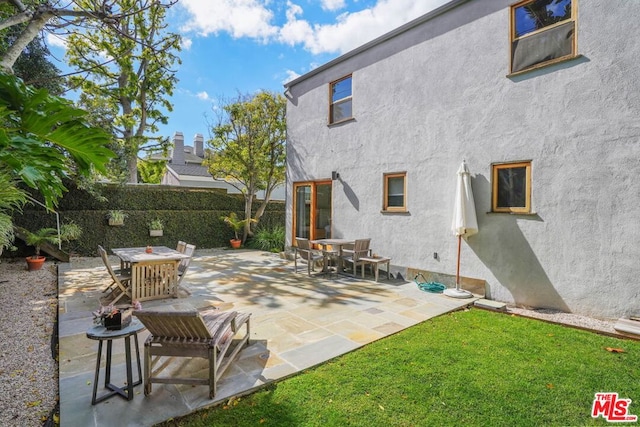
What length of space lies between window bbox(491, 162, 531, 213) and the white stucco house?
13.6 metres

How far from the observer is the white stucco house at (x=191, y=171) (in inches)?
881

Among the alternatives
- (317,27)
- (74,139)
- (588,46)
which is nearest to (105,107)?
(317,27)

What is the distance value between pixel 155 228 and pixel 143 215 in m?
0.69

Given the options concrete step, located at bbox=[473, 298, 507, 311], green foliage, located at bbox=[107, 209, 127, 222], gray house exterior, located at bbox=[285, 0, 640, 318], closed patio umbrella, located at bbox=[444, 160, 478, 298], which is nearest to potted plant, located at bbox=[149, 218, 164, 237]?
green foliage, located at bbox=[107, 209, 127, 222]

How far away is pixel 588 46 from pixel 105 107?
15521 millimetres

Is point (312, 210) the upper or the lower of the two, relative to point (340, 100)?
lower

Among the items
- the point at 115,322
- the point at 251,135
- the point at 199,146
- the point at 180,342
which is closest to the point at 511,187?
the point at 180,342

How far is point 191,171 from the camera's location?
2430cm

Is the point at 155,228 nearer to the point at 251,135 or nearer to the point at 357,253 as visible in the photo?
the point at 251,135

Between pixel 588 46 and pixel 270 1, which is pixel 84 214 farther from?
pixel 588 46

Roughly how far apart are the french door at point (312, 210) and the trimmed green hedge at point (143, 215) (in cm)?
484

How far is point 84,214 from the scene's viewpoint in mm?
11555

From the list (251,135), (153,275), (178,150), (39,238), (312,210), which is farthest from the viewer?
(178,150)

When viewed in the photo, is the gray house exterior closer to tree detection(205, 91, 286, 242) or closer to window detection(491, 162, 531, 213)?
window detection(491, 162, 531, 213)
